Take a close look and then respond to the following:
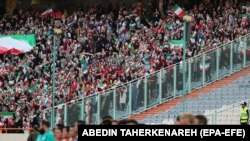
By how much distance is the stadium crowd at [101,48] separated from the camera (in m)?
39.3

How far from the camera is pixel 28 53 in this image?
44.4 m

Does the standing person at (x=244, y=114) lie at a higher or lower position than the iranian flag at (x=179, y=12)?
lower

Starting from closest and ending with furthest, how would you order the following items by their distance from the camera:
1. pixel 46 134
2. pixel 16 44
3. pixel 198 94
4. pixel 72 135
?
pixel 46 134
pixel 72 135
pixel 198 94
pixel 16 44

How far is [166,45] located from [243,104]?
7.20 metres

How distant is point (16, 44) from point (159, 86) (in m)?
9.14

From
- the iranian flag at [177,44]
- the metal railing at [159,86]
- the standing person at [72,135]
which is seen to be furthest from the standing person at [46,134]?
the iranian flag at [177,44]

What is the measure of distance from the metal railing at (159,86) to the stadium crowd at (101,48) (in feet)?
3.52

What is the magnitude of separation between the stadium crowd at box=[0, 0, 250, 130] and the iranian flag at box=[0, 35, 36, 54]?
0.43 m

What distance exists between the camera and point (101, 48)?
4294 centimetres

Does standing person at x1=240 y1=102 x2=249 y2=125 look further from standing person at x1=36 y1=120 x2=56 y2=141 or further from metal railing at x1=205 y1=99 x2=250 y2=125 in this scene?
standing person at x1=36 y1=120 x2=56 y2=141

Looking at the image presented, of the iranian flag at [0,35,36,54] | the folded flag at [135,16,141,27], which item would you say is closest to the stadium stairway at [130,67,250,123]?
the folded flag at [135,16,141,27]

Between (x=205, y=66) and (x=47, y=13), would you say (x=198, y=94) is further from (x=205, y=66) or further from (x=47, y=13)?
(x=47, y=13)

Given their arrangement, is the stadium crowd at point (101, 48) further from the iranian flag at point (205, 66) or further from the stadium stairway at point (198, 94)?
the stadium stairway at point (198, 94)

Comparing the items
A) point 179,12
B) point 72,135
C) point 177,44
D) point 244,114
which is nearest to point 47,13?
point 179,12
